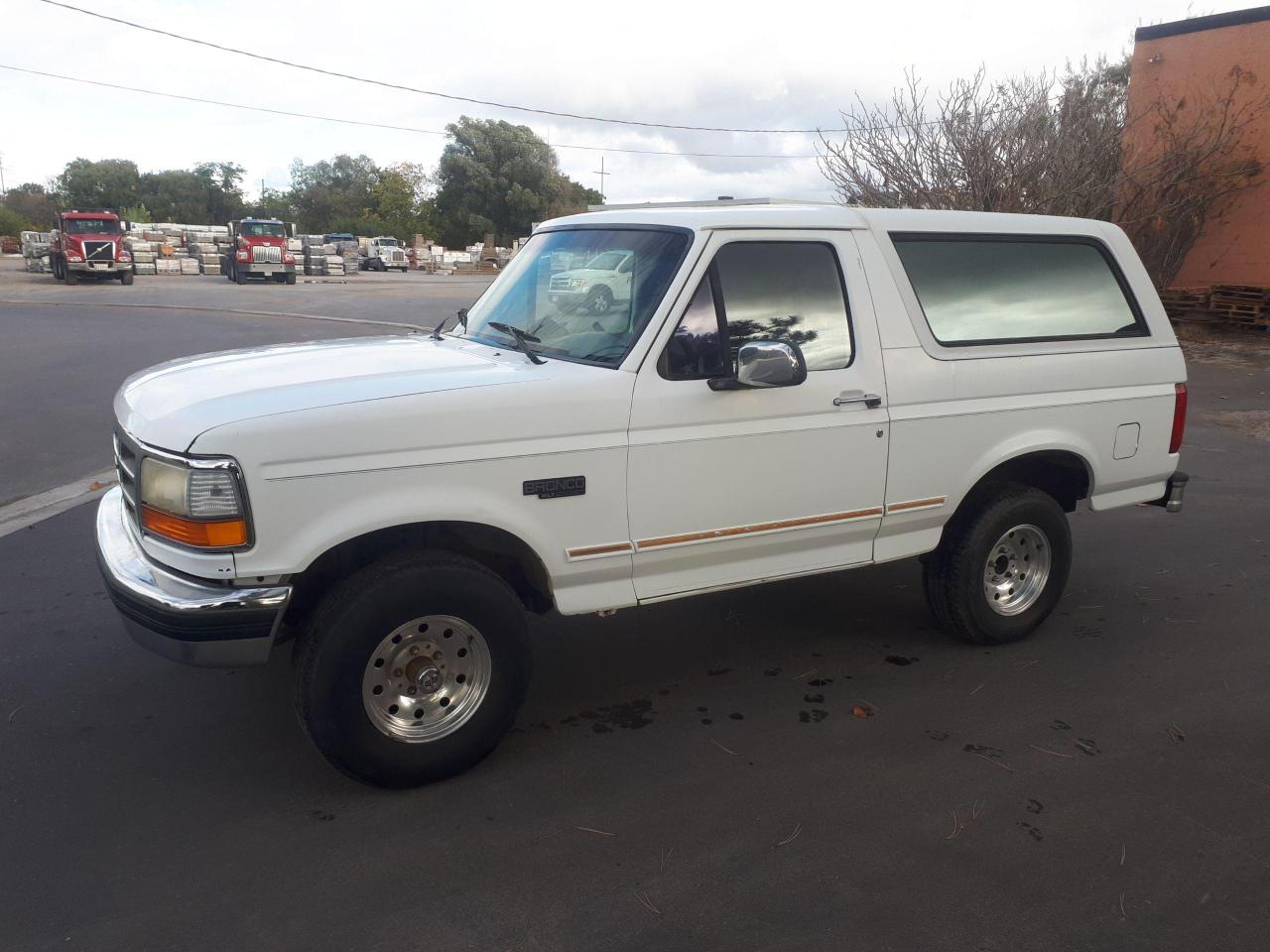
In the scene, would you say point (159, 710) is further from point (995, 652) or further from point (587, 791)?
point (995, 652)

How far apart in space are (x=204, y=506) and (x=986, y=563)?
3.47 m

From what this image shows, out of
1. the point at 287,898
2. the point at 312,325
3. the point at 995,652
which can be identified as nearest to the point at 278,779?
the point at 287,898

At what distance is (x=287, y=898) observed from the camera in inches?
120

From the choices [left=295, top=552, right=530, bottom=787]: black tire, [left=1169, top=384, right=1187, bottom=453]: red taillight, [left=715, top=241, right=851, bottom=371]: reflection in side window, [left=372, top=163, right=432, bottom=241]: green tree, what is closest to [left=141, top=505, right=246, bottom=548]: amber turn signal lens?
[left=295, top=552, right=530, bottom=787]: black tire

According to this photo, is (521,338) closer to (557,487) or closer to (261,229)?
(557,487)

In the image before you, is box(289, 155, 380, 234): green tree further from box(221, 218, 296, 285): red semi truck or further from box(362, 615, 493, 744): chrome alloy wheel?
box(362, 615, 493, 744): chrome alloy wheel

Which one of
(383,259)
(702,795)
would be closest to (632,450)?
(702,795)

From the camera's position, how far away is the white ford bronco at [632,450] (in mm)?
3307

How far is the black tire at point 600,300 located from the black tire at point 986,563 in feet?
6.66

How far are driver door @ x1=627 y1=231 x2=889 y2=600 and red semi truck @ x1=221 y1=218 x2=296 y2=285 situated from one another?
35.3 metres

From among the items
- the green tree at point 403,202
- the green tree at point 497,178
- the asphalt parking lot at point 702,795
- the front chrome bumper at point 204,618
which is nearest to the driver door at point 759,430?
the asphalt parking lot at point 702,795

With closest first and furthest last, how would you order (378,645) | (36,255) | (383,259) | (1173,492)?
(378,645) < (1173,492) < (36,255) < (383,259)

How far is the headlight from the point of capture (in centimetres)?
317

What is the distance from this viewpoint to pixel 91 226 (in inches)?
1256
